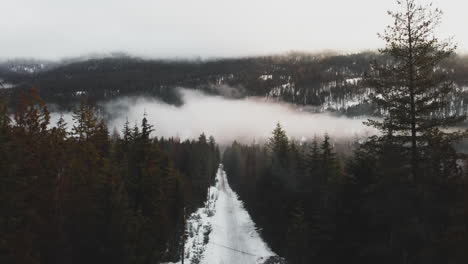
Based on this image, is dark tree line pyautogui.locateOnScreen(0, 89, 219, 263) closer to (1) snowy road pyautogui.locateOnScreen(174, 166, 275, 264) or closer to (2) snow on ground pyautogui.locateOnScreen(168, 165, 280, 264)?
(1) snowy road pyautogui.locateOnScreen(174, 166, 275, 264)

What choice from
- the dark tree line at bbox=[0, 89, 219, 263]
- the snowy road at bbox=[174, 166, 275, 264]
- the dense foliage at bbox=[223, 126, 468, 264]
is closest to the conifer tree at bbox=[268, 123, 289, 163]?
the dense foliage at bbox=[223, 126, 468, 264]

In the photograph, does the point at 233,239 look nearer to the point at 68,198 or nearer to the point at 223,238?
the point at 223,238

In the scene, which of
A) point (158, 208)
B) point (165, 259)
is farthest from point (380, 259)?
point (165, 259)

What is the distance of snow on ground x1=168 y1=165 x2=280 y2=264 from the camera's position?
4403 centimetres

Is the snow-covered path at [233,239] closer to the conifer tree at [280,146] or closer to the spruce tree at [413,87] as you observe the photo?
the conifer tree at [280,146]

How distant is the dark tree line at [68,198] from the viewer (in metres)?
16.5

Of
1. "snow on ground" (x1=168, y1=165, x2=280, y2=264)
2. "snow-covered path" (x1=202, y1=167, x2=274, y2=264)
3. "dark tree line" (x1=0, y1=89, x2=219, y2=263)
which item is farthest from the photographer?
"snow-covered path" (x1=202, y1=167, x2=274, y2=264)

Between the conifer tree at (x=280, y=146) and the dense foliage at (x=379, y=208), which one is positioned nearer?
the dense foliage at (x=379, y=208)

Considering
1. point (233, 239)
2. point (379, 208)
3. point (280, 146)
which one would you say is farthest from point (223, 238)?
point (379, 208)

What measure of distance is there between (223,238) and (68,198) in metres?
31.2

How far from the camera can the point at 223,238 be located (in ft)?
177

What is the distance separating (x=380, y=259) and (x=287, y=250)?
21863 mm

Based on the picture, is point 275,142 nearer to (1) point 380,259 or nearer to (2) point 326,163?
(2) point 326,163

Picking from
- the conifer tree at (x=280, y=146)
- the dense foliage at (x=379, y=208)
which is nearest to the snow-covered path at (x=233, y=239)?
the dense foliage at (x=379, y=208)
